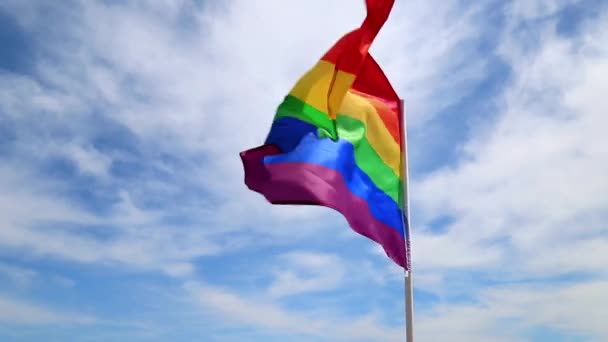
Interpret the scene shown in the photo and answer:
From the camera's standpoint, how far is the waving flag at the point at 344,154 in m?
16.2

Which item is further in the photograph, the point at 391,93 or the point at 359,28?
the point at 391,93

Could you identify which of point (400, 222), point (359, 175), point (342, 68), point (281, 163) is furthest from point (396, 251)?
point (342, 68)

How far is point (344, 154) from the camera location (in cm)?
1691

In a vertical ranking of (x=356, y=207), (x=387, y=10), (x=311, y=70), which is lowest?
(x=356, y=207)

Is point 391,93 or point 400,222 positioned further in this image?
point 391,93

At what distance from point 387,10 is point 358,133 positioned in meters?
3.02

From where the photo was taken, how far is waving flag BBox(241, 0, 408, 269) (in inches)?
638

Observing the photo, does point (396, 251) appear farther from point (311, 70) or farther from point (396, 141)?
point (311, 70)

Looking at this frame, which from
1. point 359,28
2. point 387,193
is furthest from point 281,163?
point 359,28

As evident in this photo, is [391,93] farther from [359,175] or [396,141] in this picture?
[359,175]

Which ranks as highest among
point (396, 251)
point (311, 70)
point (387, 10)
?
point (387, 10)

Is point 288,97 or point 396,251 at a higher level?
point 288,97

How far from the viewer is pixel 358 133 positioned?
1714 cm

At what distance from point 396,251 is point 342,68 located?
4.45 m
